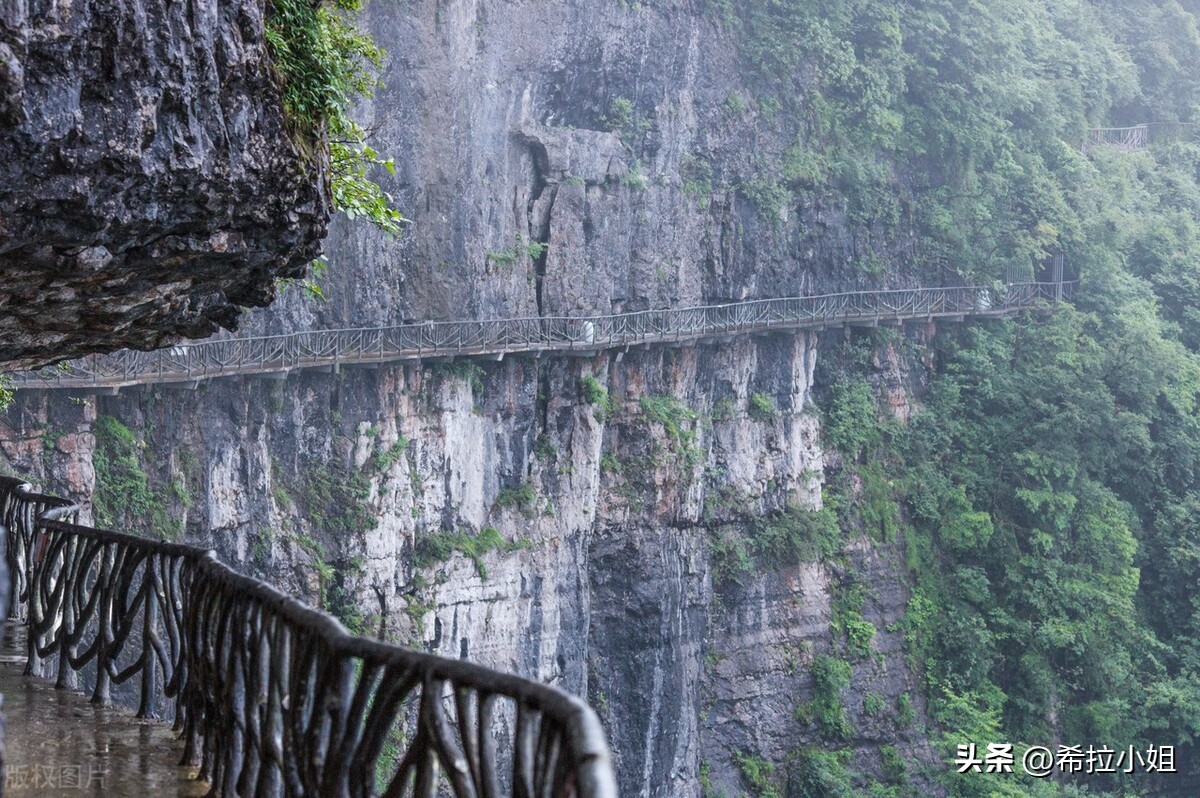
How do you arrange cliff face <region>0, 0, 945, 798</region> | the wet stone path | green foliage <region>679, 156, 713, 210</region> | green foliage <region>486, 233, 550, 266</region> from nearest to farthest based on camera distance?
1. the wet stone path
2. cliff face <region>0, 0, 945, 798</region>
3. green foliage <region>486, 233, 550, 266</region>
4. green foliage <region>679, 156, 713, 210</region>

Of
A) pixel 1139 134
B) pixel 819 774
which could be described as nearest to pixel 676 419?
pixel 819 774

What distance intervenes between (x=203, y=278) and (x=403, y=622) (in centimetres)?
1373

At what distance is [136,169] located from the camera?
17.0ft

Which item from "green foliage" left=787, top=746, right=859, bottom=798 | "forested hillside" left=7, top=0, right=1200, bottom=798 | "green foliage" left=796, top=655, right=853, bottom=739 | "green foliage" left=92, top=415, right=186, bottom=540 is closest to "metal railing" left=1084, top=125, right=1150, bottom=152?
"forested hillside" left=7, top=0, right=1200, bottom=798

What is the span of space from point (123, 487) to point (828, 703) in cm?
1304

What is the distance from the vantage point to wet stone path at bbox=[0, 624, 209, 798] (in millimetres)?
4984

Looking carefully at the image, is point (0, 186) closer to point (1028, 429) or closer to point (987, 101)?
point (1028, 429)

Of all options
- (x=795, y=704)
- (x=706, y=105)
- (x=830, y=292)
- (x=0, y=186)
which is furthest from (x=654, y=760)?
(x=0, y=186)

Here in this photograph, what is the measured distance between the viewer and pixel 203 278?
669cm

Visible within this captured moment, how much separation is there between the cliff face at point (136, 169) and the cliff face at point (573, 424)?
1083 centimetres

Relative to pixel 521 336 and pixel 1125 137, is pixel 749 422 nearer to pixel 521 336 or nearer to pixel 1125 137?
→ pixel 521 336

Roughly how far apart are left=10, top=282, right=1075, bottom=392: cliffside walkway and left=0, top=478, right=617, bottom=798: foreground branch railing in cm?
836

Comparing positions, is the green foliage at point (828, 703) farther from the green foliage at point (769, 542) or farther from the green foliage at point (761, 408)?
the green foliage at point (761, 408)

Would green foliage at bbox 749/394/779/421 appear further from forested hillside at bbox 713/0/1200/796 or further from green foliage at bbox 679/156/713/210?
green foliage at bbox 679/156/713/210
